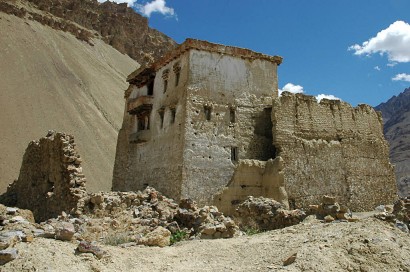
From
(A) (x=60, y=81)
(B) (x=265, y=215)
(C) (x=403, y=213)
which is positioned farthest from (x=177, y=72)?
(A) (x=60, y=81)

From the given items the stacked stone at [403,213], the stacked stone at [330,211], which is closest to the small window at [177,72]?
the stacked stone at [330,211]

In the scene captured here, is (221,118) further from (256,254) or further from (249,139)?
(256,254)

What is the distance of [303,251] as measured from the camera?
7262mm

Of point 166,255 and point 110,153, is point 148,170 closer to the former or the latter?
point 166,255

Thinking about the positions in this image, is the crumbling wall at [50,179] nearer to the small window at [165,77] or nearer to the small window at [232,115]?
the small window at [165,77]

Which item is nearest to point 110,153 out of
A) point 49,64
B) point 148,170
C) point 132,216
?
point 49,64

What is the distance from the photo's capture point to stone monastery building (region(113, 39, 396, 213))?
17078mm

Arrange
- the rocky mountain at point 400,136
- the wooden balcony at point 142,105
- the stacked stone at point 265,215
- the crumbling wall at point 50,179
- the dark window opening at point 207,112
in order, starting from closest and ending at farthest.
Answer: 1. the stacked stone at point 265,215
2. the crumbling wall at point 50,179
3. the dark window opening at point 207,112
4. the wooden balcony at point 142,105
5. the rocky mountain at point 400,136

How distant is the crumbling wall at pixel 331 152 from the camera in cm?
1762

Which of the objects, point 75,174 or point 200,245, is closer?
point 200,245

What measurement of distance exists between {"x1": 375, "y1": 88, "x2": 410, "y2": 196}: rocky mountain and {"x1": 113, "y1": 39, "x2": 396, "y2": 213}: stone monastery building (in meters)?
28.2

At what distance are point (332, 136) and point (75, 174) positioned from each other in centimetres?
1155

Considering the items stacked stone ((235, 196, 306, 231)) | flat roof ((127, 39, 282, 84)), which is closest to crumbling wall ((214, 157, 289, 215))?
stacked stone ((235, 196, 306, 231))

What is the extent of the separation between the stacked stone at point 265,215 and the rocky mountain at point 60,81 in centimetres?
2647
